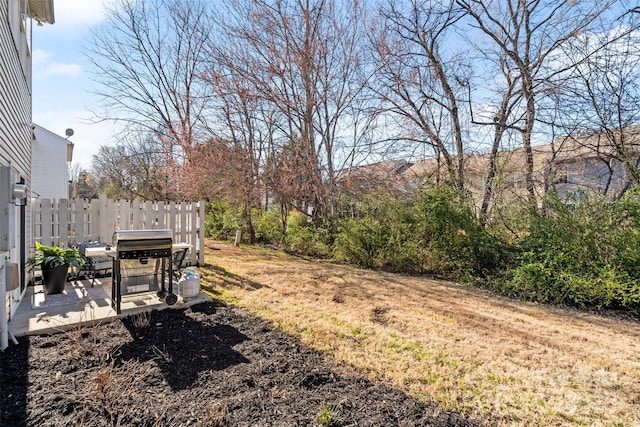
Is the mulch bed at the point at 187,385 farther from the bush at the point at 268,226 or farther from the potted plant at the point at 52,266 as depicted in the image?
the bush at the point at 268,226

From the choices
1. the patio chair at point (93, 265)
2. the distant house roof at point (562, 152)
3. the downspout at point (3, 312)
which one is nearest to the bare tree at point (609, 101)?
the distant house roof at point (562, 152)

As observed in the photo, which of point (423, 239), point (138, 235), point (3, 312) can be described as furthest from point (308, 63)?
point (3, 312)

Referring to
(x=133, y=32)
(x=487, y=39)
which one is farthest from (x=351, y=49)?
(x=133, y=32)

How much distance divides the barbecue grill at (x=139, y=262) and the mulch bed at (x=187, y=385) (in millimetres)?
669

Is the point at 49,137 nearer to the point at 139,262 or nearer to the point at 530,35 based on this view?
the point at 139,262

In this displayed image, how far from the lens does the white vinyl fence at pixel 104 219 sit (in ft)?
19.7

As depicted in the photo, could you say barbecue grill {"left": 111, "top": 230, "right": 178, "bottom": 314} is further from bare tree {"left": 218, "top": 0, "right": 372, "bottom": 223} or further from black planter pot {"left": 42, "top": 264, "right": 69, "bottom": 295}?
bare tree {"left": 218, "top": 0, "right": 372, "bottom": 223}

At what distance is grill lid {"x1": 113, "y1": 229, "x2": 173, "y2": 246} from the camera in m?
3.82

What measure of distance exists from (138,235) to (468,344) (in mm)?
3823

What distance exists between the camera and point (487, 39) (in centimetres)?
888

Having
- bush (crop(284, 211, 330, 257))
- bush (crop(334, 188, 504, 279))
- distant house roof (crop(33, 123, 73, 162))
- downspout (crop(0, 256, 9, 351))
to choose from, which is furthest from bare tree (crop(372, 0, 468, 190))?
distant house roof (crop(33, 123, 73, 162))

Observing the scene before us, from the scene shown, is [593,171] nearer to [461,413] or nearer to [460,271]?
[460,271]

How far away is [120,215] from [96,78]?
970 centimetres

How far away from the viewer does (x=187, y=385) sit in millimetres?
2443
